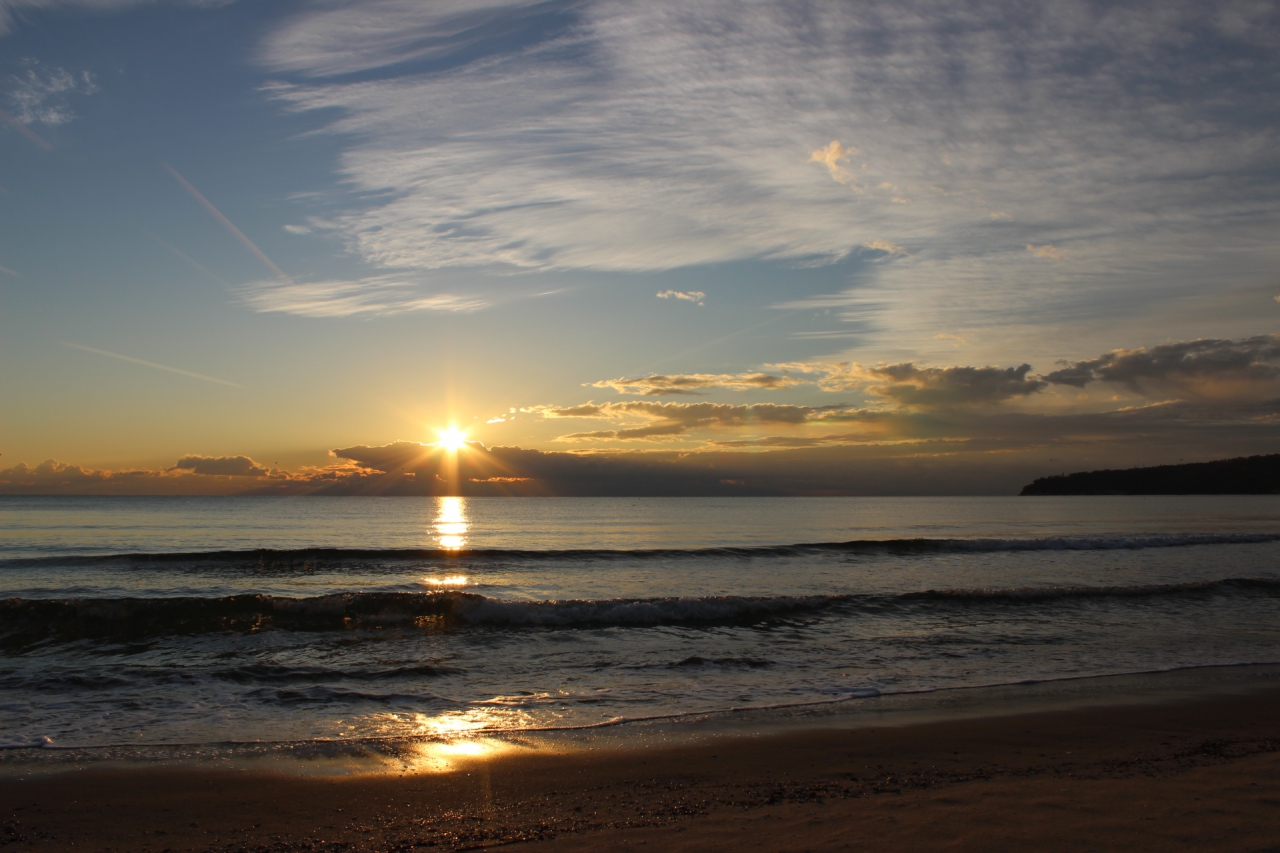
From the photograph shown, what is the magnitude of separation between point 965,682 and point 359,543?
3993 cm

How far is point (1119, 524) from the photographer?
5581 cm

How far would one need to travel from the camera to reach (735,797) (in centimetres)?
639

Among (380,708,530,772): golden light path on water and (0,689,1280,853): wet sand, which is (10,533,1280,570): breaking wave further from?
(0,689,1280,853): wet sand

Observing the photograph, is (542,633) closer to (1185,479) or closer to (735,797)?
(735,797)

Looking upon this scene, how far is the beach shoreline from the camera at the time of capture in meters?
5.45

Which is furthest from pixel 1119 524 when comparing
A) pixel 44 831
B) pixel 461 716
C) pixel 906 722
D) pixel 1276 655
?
pixel 44 831

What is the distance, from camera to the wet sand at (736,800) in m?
5.42

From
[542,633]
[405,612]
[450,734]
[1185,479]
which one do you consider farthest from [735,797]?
[1185,479]

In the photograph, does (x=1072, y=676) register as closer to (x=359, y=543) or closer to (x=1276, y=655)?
(x=1276, y=655)

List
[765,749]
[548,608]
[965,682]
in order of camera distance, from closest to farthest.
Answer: [765,749], [965,682], [548,608]

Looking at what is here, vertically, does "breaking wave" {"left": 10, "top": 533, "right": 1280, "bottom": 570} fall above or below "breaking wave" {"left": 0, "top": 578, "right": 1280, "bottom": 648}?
below

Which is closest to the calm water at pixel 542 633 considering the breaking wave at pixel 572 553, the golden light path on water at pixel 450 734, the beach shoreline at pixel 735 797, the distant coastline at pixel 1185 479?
the golden light path on water at pixel 450 734

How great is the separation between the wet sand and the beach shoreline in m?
0.02

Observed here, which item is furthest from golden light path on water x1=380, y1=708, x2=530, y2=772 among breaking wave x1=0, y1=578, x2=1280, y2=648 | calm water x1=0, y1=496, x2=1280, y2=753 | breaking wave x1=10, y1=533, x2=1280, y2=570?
breaking wave x1=10, y1=533, x2=1280, y2=570
